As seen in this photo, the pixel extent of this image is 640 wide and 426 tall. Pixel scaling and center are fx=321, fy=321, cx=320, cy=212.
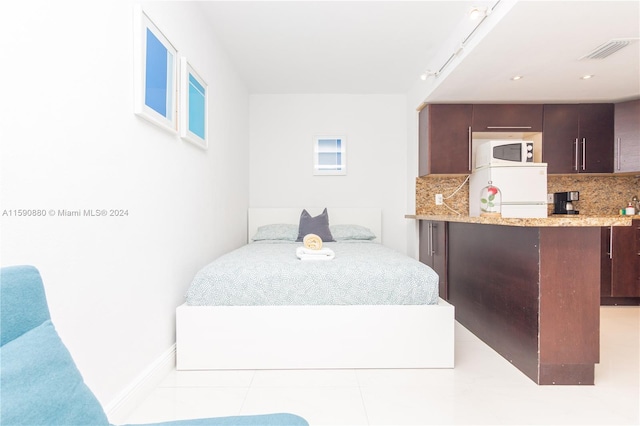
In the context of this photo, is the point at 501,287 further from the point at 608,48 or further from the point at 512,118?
the point at 512,118

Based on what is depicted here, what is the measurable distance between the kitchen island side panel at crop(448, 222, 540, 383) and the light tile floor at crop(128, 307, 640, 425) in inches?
6.6

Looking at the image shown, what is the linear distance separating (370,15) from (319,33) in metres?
0.47

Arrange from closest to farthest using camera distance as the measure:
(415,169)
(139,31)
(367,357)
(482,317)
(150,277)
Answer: (139,31) < (150,277) < (367,357) < (482,317) < (415,169)

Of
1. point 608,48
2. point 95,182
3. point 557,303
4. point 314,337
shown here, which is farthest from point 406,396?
point 608,48

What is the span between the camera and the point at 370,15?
2.51 meters

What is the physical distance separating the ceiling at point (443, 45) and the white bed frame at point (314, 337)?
1918 millimetres

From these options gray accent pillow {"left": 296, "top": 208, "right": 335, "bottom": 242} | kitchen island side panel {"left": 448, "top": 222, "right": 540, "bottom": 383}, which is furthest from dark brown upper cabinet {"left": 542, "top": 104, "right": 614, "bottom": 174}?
gray accent pillow {"left": 296, "top": 208, "right": 335, "bottom": 242}

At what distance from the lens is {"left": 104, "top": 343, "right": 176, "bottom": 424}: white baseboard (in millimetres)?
1420

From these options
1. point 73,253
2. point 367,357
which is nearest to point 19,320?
point 73,253

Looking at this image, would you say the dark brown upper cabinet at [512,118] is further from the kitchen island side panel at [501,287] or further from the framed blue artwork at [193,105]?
the framed blue artwork at [193,105]

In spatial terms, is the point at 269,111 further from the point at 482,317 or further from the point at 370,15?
the point at 482,317

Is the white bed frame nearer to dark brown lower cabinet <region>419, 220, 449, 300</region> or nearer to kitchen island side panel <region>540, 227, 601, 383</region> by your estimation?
kitchen island side panel <region>540, 227, 601, 383</region>

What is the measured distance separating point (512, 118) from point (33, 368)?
425 centimetres

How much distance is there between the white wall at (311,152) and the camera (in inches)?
167
